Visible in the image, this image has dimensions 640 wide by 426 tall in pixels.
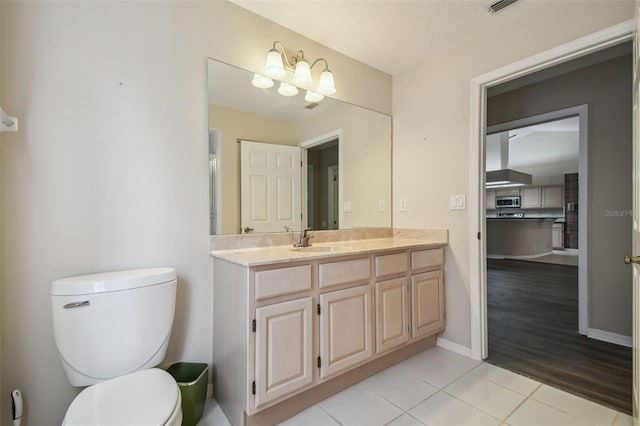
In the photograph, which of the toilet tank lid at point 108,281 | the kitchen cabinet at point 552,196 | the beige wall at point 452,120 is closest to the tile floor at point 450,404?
the beige wall at point 452,120

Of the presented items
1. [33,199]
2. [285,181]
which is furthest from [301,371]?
[33,199]

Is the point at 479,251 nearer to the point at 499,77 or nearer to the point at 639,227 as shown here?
the point at 639,227

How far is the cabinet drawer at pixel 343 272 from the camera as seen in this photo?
157 centimetres

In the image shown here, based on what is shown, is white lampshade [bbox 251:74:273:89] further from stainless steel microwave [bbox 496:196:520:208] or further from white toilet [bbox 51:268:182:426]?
stainless steel microwave [bbox 496:196:520:208]

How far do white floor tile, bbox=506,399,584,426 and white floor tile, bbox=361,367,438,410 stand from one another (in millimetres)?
411

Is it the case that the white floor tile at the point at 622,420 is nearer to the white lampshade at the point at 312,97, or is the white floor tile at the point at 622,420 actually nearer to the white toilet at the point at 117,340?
the white toilet at the point at 117,340

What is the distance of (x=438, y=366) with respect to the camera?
205 cm

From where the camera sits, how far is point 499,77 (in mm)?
2033

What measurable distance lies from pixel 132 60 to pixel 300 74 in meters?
0.99

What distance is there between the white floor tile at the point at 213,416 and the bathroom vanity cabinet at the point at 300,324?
0.15ft

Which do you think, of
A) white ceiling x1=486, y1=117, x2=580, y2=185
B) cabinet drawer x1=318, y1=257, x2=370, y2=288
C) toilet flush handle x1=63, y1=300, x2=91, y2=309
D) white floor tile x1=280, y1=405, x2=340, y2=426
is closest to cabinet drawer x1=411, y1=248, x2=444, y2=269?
cabinet drawer x1=318, y1=257, x2=370, y2=288

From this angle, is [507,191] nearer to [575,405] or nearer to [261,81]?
[575,405]

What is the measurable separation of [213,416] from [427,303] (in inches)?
61.3

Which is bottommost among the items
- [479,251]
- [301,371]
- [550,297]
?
[550,297]
